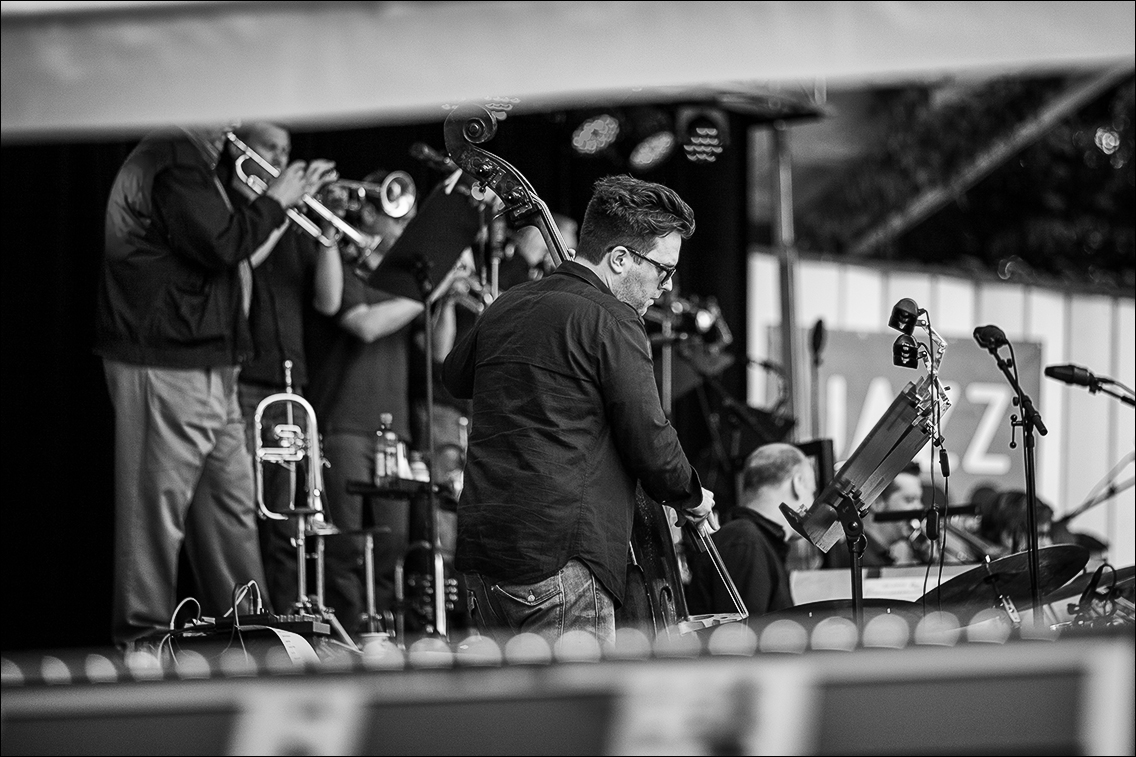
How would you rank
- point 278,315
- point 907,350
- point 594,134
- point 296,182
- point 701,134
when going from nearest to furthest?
point 907,350 → point 296,182 → point 278,315 → point 594,134 → point 701,134

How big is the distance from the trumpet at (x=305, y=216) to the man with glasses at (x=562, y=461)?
256 cm

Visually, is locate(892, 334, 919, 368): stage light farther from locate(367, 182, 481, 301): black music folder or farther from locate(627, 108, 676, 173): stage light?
locate(627, 108, 676, 173): stage light

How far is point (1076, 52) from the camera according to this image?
11.9ft

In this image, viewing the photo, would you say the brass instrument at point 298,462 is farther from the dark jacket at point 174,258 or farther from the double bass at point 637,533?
the double bass at point 637,533

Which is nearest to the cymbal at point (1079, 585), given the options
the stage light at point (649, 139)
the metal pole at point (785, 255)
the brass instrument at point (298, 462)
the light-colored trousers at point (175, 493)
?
the brass instrument at point (298, 462)

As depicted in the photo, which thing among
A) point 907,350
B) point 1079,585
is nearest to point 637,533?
point 907,350

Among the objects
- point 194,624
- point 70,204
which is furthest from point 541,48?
point 70,204

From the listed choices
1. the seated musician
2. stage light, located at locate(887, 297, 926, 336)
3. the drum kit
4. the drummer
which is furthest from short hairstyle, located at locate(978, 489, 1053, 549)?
stage light, located at locate(887, 297, 926, 336)

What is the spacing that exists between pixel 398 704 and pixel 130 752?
1.02 feet

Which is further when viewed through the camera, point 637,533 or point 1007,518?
point 1007,518

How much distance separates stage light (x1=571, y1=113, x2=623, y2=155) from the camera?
8.00 metres

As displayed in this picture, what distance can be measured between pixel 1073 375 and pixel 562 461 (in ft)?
8.28

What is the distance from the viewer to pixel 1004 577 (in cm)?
448

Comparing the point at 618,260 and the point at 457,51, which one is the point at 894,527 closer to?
the point at 618,260
